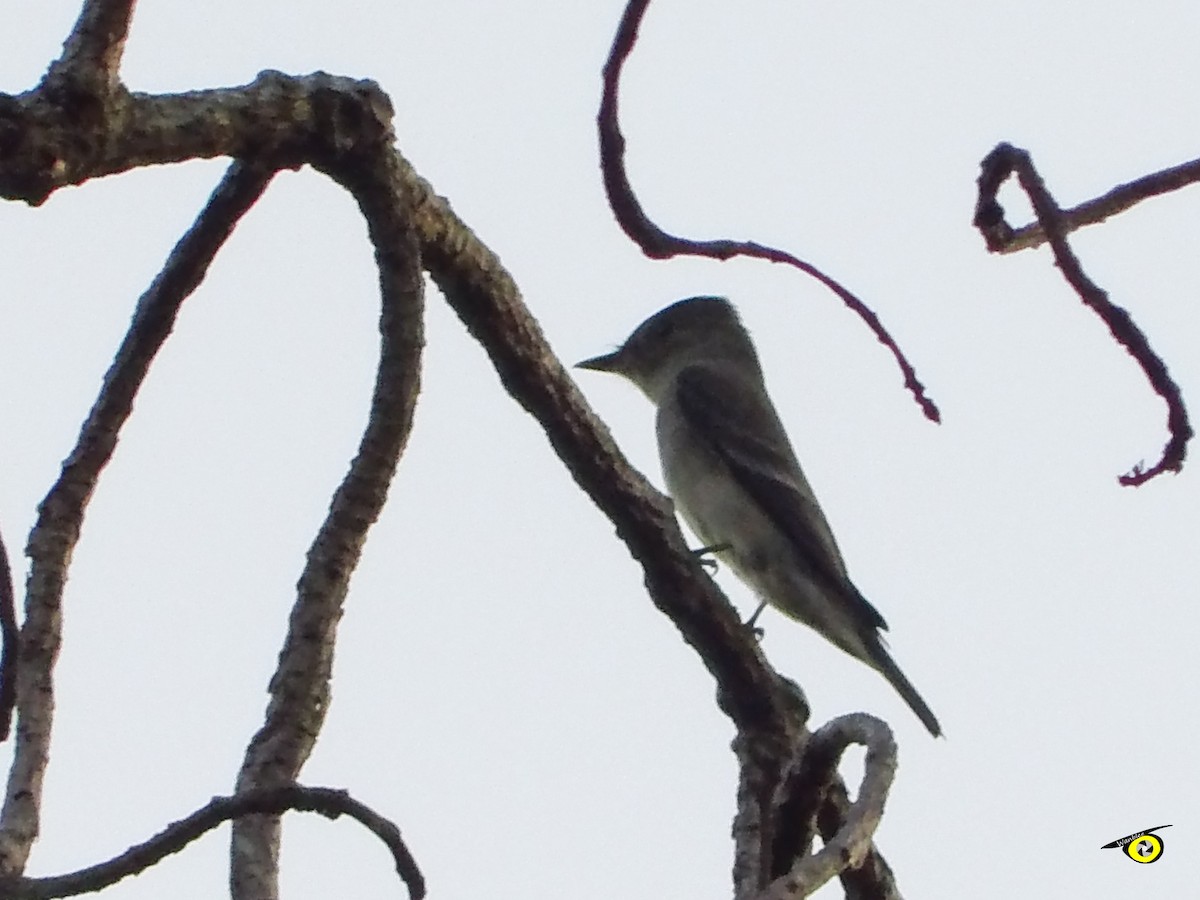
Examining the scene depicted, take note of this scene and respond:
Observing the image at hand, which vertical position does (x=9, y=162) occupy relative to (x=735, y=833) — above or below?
above

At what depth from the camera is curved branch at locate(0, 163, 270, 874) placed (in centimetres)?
243

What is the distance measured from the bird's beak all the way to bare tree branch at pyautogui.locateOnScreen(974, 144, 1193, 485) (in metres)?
8.09

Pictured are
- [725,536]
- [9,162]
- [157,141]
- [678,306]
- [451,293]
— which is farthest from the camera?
[678,306]

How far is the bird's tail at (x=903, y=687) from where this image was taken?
7.71 meters

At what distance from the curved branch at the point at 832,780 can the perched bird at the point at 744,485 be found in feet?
15.5

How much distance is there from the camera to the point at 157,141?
212 centimetres

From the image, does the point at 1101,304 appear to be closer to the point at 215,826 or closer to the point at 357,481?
the point at 215,826

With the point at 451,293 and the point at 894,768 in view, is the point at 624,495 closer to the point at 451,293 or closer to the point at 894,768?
the point at 451,293

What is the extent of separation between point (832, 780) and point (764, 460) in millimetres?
5824

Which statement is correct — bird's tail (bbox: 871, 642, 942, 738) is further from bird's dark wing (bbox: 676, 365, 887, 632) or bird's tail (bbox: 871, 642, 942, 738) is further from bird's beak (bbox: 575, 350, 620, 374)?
bird's beak (bbox: 575, 350, 620, 374)

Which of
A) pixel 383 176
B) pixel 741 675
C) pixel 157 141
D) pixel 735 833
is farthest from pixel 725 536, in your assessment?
pixel 157 141

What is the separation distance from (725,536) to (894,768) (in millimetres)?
5742

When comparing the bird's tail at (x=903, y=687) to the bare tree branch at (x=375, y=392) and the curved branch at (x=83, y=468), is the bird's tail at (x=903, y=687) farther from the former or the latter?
the curved branch at (x=83, y=468)

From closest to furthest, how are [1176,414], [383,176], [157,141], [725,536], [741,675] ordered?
[1176,414]
[157,141]
[383,176]
[741,675]
[725,536]
